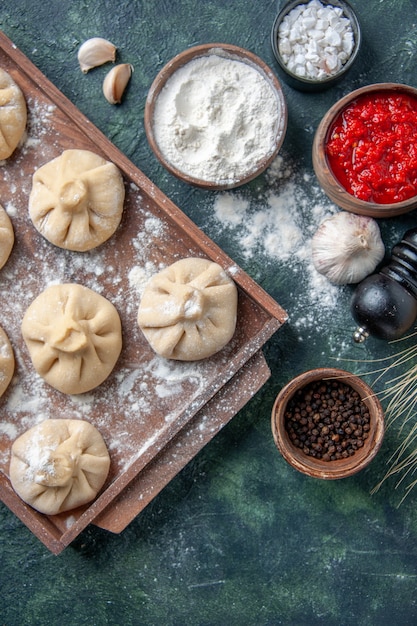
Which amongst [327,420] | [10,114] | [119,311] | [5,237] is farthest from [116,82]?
[327,420]

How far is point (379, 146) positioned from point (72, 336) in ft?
3.05

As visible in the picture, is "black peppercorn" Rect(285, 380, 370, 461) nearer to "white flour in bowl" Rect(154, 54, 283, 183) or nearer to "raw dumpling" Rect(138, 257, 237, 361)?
"raw dumpling" Rect(138, 257, 237, 361)

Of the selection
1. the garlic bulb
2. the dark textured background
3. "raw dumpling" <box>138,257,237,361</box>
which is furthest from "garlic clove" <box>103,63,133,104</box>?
the garlic bulb

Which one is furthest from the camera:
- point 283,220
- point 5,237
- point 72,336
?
point 283,220

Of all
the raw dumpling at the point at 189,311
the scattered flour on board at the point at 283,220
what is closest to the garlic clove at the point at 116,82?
the scattered flour on board at the point at 283,220

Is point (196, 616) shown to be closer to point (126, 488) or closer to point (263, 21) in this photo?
point (126, 488)

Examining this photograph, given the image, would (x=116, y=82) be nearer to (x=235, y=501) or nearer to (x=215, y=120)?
(x=215, y=120)

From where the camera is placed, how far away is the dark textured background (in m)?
1.83

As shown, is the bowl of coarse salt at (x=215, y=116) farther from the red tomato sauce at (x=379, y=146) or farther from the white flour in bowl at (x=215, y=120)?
the red tomato sauce at (x=379, y=146)

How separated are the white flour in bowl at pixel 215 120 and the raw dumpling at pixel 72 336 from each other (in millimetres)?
440

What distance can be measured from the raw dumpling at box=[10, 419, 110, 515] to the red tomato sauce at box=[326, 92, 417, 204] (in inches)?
38.3

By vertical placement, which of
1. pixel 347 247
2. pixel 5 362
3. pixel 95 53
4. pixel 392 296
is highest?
pixel 95 53

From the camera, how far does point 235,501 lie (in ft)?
6.05

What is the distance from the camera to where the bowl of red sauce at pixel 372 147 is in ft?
5.44
